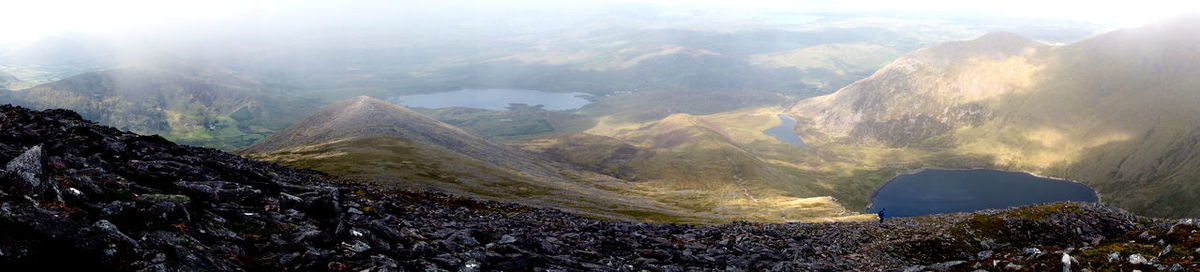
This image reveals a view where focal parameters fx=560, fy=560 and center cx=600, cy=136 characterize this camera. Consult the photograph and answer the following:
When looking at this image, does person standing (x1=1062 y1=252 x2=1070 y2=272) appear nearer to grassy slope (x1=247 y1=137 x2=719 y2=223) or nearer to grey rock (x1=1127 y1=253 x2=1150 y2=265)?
grey rock (x1=1127 y1=253 x2=1150 y2=265)

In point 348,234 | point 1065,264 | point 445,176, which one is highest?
point 348,234

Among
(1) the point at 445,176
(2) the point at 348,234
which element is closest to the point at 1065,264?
(2) the point at 348,234

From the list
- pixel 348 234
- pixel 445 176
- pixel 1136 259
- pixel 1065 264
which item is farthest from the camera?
pixel 445 176

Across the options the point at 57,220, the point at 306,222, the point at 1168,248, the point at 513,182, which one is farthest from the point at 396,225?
the point at 513,182

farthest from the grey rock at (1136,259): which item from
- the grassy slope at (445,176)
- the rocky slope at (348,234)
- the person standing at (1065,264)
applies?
the grassy slope at (445,176)

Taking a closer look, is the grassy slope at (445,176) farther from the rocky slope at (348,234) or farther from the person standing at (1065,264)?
the person standing at (1065,264)

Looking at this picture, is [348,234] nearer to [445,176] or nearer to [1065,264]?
[1065,264]

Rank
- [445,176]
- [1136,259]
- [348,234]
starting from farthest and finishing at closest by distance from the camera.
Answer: [445,176]
[1136,259]
[348,234]

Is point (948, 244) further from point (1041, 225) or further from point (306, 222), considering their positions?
point (306, 222)

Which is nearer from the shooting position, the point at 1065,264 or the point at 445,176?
the point at 1065,264
